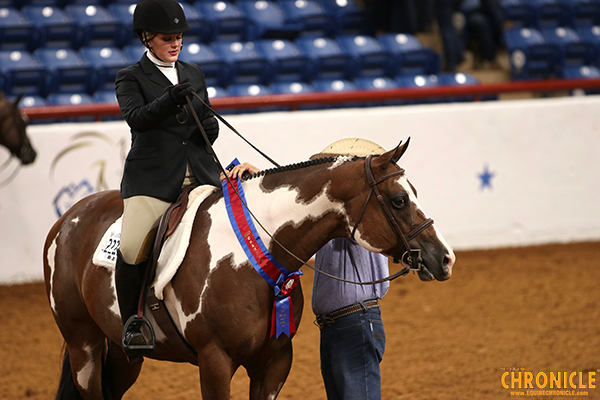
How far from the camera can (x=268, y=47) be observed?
10.2 meters

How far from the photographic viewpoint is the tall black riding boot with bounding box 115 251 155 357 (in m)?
2.89

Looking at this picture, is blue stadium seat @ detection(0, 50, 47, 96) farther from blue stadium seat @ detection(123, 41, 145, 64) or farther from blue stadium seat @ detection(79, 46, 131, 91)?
blue stadium seat @ detection(123, 41, 145, 64)

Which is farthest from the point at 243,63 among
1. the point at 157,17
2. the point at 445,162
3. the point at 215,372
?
the point at 215,372

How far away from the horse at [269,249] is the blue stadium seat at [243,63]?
6.76m

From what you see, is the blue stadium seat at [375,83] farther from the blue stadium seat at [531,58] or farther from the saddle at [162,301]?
the saddle at [162,301]

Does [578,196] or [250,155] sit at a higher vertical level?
[250,155]

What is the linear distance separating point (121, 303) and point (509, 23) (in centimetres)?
1151

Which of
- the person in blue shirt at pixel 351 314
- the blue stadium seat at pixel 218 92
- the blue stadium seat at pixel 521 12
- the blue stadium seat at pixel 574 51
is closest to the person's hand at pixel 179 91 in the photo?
the person in blue shirt at pixel 351 314

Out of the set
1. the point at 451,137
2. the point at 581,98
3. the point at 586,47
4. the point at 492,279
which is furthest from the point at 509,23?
the point at 492,279

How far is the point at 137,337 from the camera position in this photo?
9.48ft

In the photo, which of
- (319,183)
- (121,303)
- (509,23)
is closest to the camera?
(319,183)

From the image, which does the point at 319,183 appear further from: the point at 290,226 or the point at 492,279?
the point at 492,279

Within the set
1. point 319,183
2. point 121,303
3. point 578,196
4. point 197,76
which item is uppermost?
point 197,76

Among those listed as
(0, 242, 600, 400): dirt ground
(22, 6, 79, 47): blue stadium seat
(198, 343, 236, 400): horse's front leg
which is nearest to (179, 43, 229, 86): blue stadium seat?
(22, 6, 79, 47): blue stadium seat
